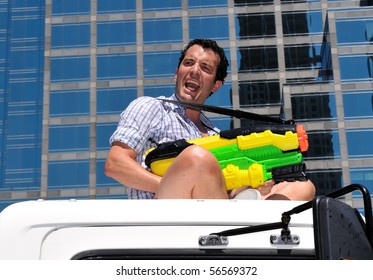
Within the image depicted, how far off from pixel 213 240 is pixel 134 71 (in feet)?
155

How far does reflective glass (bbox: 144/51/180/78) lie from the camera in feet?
159

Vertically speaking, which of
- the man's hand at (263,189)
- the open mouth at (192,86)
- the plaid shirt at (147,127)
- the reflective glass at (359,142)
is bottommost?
the man's hand at (263,189)

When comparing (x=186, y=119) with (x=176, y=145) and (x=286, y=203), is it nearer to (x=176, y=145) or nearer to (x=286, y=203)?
(x=176, y=145)

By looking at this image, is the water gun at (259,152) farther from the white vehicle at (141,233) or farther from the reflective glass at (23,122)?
the reflective glass at (23,122)

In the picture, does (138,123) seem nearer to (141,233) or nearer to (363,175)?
(141,233)

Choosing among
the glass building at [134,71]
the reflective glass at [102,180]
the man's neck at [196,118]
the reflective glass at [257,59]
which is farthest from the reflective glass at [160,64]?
the man's neck at [196,118]

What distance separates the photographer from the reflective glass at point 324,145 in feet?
141

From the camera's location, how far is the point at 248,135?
2.65 meters

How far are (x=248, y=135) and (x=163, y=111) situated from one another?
792 millimetres

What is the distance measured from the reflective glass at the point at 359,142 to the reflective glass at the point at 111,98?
13.7 meters

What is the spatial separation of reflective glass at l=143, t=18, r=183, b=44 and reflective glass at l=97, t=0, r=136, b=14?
150cm

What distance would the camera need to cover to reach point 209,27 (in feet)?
164

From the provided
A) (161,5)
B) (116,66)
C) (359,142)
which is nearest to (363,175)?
(359,142)

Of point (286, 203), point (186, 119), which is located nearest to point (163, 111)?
point (186, 119)
